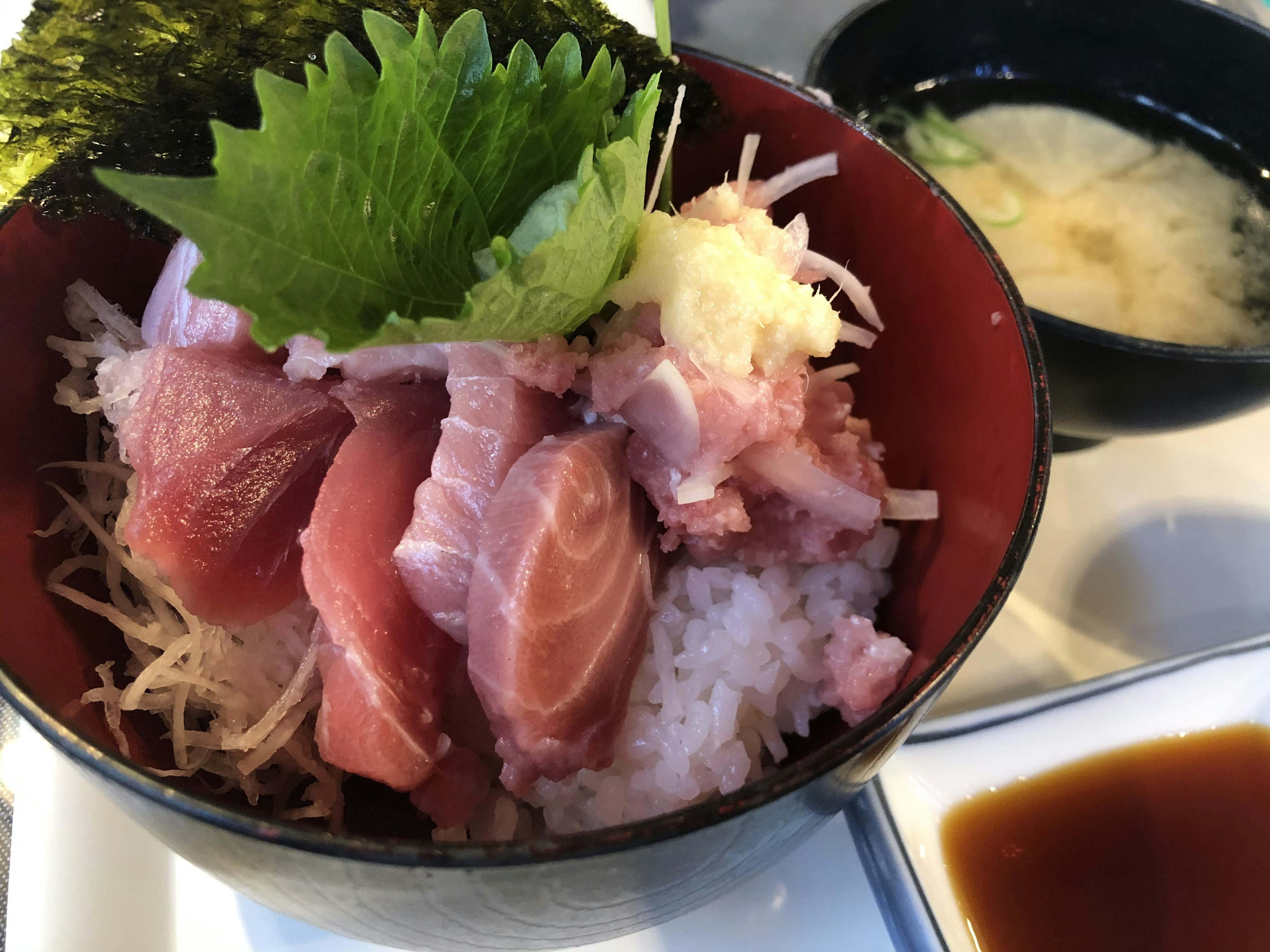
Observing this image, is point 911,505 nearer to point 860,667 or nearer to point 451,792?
point 860,667

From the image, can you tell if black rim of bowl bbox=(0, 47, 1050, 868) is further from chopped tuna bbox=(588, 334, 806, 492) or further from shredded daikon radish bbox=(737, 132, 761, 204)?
shredded daikon radish bbox=(737, 132, 761, 204)

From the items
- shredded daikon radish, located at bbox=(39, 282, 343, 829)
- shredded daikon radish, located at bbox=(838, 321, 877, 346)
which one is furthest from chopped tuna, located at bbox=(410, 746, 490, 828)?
shredded daikon radish, located at bbox=(838, 321, 877, 346)

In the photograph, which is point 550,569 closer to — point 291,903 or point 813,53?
point 291,903

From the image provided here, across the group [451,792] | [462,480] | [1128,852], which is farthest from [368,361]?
[1128,852]

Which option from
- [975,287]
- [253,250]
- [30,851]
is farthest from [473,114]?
[30,851]

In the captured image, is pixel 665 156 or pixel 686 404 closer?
pixel 686 404

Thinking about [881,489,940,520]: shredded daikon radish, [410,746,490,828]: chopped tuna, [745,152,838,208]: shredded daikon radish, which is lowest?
[410,746,490,828]: chopped tuna
